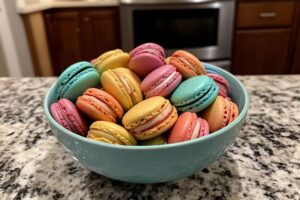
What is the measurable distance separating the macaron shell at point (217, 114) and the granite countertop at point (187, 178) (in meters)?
0.10

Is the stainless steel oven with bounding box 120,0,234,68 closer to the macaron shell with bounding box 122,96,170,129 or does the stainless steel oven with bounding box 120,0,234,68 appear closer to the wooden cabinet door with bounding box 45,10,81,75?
the wooden cabinet door with bounding box 45,10,81,75

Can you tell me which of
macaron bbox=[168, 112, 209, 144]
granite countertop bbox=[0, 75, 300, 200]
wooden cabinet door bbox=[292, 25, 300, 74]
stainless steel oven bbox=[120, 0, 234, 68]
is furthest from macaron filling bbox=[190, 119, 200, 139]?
wooden cabinet door bbox=[292, 25, 300, 74]

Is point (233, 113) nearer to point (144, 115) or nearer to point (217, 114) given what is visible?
point (217, 114)

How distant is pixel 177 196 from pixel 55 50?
73.7 inches

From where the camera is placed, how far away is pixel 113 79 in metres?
0.43

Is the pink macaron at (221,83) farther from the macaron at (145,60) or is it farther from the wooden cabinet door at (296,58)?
the wooden cabinet door at (296,58)

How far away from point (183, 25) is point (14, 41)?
1.06 m

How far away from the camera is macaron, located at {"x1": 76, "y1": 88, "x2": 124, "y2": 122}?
1.32ft

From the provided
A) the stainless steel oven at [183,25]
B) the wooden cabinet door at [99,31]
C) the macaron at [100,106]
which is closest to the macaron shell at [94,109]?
the macaron at [100,106]

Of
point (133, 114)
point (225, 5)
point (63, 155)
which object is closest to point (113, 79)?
point (133, 114)

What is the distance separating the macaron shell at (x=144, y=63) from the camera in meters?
0.45

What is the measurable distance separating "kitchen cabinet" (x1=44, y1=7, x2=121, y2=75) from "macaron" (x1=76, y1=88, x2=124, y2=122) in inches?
63.6

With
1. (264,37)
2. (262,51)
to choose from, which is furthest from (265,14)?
(262,51)

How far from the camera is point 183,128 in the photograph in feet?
1.23
